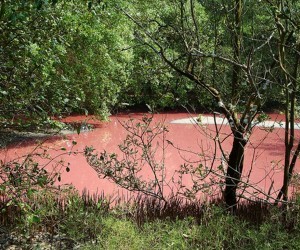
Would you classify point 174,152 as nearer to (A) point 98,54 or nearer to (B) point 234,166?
(A) point 98,54

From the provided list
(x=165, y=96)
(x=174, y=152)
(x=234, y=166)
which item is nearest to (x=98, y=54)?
(x=174, y=152)

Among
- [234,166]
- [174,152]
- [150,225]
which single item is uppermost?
[234,166]

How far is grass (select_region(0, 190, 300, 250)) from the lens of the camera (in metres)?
4.07

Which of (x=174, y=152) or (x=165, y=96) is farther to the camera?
(x=174, y=152)

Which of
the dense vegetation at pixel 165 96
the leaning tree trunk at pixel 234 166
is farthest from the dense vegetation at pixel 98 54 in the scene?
the leaning tree trunk at pixel 234 166

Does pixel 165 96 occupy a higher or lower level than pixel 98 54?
lower

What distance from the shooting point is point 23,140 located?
13.9 meters

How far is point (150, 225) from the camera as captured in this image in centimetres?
458

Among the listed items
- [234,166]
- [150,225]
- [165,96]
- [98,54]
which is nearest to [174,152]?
[98,54]

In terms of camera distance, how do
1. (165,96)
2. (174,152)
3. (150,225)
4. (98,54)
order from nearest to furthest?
(150,225) → (165,96) → (174,152) → (98,54)

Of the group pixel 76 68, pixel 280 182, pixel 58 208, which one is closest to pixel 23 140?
pixel 76 68

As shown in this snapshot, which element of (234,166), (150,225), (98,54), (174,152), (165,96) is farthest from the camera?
(98,54)

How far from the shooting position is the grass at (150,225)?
4.07 m

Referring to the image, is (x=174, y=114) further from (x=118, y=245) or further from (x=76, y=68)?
(x=118, y=245)
